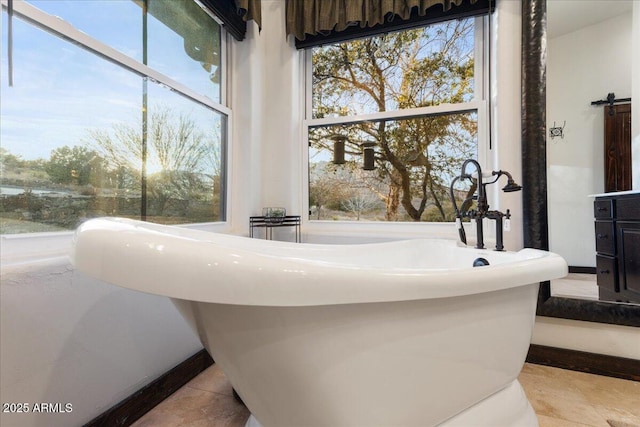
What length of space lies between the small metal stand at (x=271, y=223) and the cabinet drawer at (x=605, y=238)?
1517 mm

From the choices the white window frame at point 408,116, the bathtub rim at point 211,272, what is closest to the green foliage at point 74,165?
the bathtub rim at point 211,272

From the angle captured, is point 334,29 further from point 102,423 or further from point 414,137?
point 102,423

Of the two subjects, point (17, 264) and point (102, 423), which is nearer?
point (17, 264)

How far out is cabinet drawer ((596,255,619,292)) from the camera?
133cm

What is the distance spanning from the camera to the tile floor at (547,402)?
3.31ft

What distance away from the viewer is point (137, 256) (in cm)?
42

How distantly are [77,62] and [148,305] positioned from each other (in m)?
0.90

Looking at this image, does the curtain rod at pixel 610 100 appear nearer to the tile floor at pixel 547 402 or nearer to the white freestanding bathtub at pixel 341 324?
the white freestanding bathtub at pixel 341 324

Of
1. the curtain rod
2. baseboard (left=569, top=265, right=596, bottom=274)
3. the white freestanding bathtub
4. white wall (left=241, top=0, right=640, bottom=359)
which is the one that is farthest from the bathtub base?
the curtain rod

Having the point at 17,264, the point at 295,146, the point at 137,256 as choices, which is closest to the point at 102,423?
the point at 17,264

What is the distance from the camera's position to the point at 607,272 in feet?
4.42

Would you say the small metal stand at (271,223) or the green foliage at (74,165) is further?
the small metal stand at (271,223)

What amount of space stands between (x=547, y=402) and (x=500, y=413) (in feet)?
1.52

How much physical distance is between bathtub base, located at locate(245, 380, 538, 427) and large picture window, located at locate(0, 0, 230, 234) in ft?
3.20
